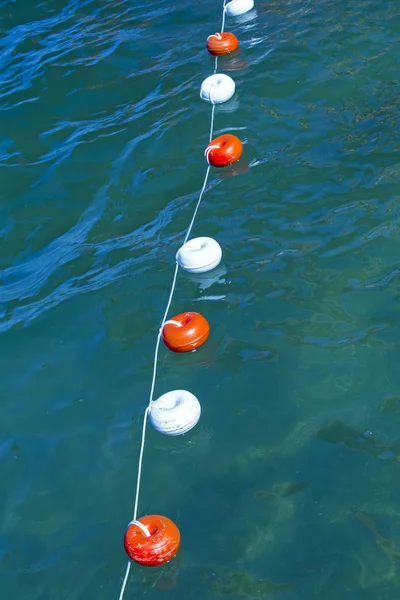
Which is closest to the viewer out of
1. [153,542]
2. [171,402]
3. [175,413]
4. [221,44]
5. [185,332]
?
[153,542]

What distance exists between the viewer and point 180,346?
6.18m

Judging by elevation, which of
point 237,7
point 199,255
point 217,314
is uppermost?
point 237,7

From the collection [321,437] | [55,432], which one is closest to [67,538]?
[55,432]

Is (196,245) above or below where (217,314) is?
above

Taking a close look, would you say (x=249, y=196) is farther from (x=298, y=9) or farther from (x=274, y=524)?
(x=298, y=9)

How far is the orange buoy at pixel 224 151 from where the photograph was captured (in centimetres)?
823

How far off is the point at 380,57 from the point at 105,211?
443 cm

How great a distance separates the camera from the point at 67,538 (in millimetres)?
5156

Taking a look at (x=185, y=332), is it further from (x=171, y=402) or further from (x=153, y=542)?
(x=153, y=542)

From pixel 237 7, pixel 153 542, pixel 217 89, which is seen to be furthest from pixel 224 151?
pixel 153 542

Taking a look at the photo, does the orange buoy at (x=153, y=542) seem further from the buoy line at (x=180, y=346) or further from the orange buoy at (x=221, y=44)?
the orange buoy at (x=221, y=44)

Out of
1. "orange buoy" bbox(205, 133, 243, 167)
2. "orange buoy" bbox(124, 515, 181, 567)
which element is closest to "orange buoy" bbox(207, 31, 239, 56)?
"orange buoy" bbox(205, 133, 243, 167)

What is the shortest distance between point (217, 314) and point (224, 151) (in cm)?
247

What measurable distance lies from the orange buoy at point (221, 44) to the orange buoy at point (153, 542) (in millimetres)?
7711
